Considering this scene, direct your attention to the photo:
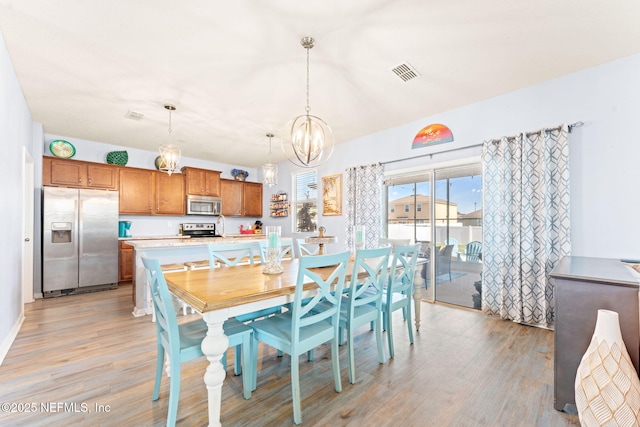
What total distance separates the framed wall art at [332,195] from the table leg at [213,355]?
3892 mm

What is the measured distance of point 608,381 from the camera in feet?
4.39

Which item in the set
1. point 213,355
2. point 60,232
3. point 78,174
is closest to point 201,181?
point 78,174

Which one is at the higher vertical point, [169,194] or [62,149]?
[62,149]

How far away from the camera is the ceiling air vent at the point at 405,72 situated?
267 centimetres

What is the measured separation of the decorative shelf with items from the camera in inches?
254

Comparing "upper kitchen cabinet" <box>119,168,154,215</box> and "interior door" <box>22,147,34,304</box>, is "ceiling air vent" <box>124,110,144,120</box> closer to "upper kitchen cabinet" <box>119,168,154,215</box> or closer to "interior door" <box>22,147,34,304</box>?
"interior door" <box>22,147,34,304</box>

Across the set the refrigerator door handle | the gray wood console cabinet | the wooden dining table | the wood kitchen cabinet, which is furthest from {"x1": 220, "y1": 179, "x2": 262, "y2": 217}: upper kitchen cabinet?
the gray wood console cabinet

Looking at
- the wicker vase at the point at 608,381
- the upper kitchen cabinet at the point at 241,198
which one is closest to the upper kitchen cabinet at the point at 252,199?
the upper kitchen cabinet at the point at 241,198

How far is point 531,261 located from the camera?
300 cm

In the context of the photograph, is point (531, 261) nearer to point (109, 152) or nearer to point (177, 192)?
point (177, 192)

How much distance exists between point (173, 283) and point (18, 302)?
2912 millimetres

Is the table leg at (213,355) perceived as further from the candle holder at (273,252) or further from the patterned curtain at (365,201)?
the patterned curtain at (365,201)

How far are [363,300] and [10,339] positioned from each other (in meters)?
3.46

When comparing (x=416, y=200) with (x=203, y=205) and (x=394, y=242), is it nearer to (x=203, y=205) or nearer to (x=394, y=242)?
(x=394, y=242)
